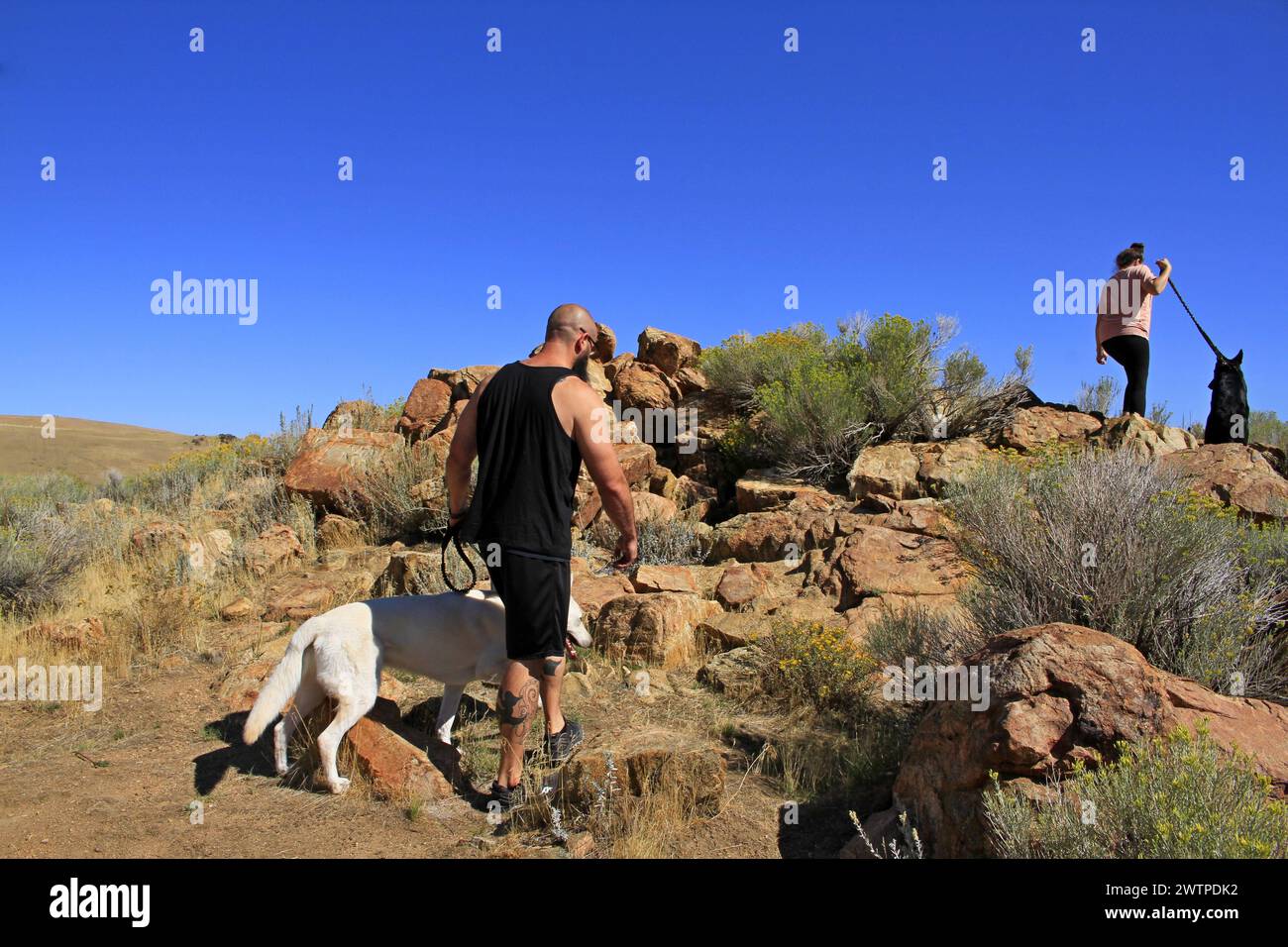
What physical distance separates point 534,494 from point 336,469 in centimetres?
653

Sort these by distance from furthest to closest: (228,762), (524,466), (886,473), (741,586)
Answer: (886,473)
(741,586)
(228,762)
(524,466)

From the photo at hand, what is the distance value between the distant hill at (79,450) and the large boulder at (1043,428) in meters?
25.5

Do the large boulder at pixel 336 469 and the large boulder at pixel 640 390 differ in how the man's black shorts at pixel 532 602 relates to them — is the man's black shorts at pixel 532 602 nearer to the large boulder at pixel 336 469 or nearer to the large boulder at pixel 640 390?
the large boulder at pixel 336 469

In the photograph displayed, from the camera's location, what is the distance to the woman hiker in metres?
8.63

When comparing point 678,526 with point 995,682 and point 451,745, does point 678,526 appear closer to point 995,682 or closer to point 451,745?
point 451,745

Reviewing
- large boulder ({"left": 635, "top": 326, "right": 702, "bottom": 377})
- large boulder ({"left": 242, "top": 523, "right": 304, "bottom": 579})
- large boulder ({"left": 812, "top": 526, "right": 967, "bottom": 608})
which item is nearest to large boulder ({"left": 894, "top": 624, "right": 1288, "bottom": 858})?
large boulder ({"left": 812, "top": 526, "right": 967, "bottom": 608})

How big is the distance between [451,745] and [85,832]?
5.27 ft

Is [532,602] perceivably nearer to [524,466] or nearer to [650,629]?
[524,466]

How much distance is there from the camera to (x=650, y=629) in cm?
568

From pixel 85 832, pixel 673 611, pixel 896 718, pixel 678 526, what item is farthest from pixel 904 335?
pixel 85 832

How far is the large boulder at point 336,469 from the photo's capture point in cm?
920

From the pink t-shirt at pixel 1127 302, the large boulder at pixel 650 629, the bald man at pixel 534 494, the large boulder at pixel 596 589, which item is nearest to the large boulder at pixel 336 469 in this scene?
the large boulder at pixel 596 589

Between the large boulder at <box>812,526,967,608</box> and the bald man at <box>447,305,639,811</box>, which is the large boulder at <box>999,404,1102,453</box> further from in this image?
the bald man at <box>447,305,639,811</box>

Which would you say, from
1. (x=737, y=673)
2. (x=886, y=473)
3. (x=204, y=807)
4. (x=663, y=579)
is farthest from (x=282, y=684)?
(x=886, y=473)
